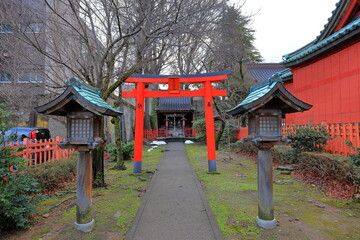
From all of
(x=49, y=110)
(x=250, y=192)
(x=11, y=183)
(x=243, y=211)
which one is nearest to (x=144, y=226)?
(x=243, y=211)

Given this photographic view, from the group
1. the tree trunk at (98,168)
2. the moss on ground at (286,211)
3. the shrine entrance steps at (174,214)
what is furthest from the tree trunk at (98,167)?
the moss on ground at (286,211)

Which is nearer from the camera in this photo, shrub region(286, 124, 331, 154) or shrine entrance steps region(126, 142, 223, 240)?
shrine entrance steps region(126, 142, 223, 240)

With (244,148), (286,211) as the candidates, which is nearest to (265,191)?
(286,211)

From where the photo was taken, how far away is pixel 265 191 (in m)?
4.01

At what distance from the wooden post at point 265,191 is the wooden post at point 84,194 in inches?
125

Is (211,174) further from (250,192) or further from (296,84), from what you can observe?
(296,84)

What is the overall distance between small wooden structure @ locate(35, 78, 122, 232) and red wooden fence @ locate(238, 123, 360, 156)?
279 inches

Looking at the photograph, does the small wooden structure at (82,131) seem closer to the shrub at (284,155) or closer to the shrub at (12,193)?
the shrub at (12,193)

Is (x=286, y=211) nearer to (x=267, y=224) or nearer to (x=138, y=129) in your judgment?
(x=267, y=224)

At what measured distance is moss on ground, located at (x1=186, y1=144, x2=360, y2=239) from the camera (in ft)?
12.3

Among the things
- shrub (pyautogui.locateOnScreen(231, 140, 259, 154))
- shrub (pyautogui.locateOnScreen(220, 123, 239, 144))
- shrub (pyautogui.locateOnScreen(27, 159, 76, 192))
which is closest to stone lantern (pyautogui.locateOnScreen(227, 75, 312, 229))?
shrub (pyautogui.locateOnScreen(27, 159, 76, 192))

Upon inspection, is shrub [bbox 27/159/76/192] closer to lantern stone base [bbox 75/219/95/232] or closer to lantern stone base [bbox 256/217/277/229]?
lantern stone base [bbox 75/219/95/232]

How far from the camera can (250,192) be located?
6074mm

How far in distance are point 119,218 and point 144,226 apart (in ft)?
2.16
